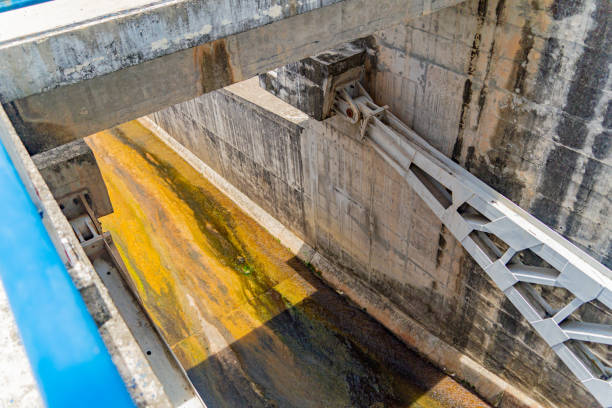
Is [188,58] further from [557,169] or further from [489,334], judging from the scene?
[489,334]

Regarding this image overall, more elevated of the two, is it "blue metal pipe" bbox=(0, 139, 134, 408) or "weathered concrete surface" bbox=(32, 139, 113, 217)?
"blue metal pipe" bbox=(0, 139, 134, 408)

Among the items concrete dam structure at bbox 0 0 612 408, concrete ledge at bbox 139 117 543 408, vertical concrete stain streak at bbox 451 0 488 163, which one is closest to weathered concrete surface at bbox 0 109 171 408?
concrete dam structure at bbox 0 0 612 408

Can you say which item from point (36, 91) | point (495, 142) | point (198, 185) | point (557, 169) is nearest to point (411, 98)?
point (495, 142)

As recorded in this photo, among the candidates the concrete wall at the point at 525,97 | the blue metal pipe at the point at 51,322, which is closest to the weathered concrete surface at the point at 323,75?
the concrete wall at the point at 525,97

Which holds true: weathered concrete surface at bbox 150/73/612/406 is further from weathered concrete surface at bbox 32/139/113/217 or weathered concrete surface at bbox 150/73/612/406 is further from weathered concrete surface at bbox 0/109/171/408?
weathered concrete surface at bbox 0/109/171/408

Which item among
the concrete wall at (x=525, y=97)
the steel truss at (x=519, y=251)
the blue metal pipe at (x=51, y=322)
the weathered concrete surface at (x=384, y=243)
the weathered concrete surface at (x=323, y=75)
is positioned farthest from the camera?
the weathered concrete surface at (x=384, y=243)

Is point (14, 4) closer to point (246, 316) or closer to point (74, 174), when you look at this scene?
point (74, 174)

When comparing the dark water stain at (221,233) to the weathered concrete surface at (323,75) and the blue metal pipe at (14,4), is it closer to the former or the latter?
the weathered concrete surface at (323,75)
